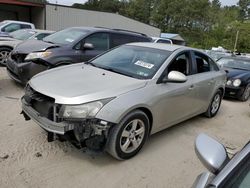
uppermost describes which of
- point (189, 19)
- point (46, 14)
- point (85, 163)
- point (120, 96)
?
point (189, 19)

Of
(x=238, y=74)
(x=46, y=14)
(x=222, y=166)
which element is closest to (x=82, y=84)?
(x=222, y=166)

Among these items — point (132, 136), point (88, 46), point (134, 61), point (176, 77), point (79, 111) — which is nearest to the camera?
point (79, 111)

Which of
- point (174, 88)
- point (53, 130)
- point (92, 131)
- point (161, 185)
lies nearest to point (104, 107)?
point (92, 131)

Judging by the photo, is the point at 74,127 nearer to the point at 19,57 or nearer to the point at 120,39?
the point at 19,57

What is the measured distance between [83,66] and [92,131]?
1612 mm

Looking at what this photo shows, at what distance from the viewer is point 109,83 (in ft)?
11.3

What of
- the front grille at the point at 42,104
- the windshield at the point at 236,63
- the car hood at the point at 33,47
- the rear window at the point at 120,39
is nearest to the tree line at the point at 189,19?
the windshield at the point at 236,63

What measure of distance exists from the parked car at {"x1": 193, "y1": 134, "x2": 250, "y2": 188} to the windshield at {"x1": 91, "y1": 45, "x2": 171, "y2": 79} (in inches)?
81.5

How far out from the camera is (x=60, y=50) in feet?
19.3

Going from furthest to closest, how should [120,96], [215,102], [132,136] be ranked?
1. [215,102]
2. [132,136]
3. [120,96]

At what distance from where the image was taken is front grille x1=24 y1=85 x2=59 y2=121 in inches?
124

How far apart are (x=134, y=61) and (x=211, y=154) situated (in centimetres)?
265

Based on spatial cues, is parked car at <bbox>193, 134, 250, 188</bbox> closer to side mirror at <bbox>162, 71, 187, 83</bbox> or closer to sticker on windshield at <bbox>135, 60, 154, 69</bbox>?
side mirror at <bbox>162, 71, 187, 83</bbox>

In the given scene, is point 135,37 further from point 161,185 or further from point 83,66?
point 161,185
